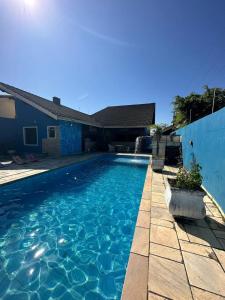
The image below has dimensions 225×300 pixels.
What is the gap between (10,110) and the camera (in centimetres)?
1417

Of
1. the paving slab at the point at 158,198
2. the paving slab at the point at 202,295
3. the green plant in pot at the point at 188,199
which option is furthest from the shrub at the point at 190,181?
the paving slab at the point at 202,295


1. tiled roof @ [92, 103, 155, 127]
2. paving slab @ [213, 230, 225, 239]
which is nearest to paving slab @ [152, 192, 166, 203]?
paving slab @ [213, 230, 225, 239]

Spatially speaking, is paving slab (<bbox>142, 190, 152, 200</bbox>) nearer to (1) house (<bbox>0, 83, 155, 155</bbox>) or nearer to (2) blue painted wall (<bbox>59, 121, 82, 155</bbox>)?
(1) house (<bbox>0, 83, 155, 155</bbox>)

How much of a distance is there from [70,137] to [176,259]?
11841 millimetres

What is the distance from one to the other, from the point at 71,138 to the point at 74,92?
5372 millimetres

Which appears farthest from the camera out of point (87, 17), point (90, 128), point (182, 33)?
point (90, 128)

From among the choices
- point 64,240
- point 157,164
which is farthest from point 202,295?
point 157,164

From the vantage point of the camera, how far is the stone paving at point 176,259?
1700 mm

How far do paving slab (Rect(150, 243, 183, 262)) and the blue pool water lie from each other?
A: 1.93ft

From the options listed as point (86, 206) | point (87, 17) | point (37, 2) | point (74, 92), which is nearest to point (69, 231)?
point (86, 206)

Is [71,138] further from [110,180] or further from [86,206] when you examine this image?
A: [86,206]

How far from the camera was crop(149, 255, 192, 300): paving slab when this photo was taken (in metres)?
1.67

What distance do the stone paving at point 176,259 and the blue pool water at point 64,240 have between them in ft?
1.51

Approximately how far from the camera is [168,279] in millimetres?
1835
